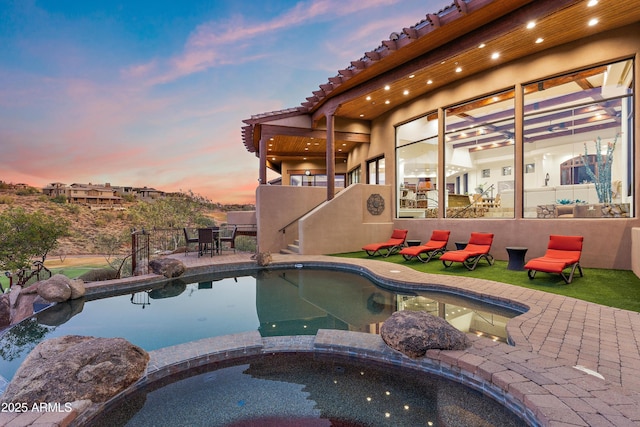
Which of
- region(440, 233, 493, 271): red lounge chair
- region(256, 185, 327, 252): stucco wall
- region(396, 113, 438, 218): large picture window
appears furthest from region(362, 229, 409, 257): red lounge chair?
region(256, 185, 327, 252): stucco wall

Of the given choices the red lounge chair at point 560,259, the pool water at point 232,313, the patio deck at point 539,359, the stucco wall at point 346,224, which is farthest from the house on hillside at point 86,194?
the red lounge chair at point 560,259

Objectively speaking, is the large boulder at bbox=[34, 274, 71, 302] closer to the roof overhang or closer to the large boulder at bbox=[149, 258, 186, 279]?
the large boulder at bbox=[149, 258, 186, 279]

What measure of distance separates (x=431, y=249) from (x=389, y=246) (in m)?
1.71

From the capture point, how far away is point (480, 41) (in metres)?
7.80

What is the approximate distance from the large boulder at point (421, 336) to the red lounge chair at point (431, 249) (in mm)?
5765

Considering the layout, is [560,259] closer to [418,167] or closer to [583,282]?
[583,282]

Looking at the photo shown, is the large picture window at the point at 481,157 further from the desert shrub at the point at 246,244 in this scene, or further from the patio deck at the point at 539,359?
the desert shrub at the point at 246,244

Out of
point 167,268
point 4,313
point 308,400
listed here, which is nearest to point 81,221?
point 167,268

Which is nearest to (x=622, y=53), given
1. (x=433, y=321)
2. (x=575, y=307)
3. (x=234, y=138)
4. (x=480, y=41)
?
(x=480, y=41)

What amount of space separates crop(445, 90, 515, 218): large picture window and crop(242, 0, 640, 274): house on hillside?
38 mm

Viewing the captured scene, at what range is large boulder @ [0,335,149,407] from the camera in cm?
246

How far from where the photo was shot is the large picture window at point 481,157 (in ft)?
31.6

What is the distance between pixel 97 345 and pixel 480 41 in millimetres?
9918

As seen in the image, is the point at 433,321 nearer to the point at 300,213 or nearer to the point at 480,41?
the point at 480,41
